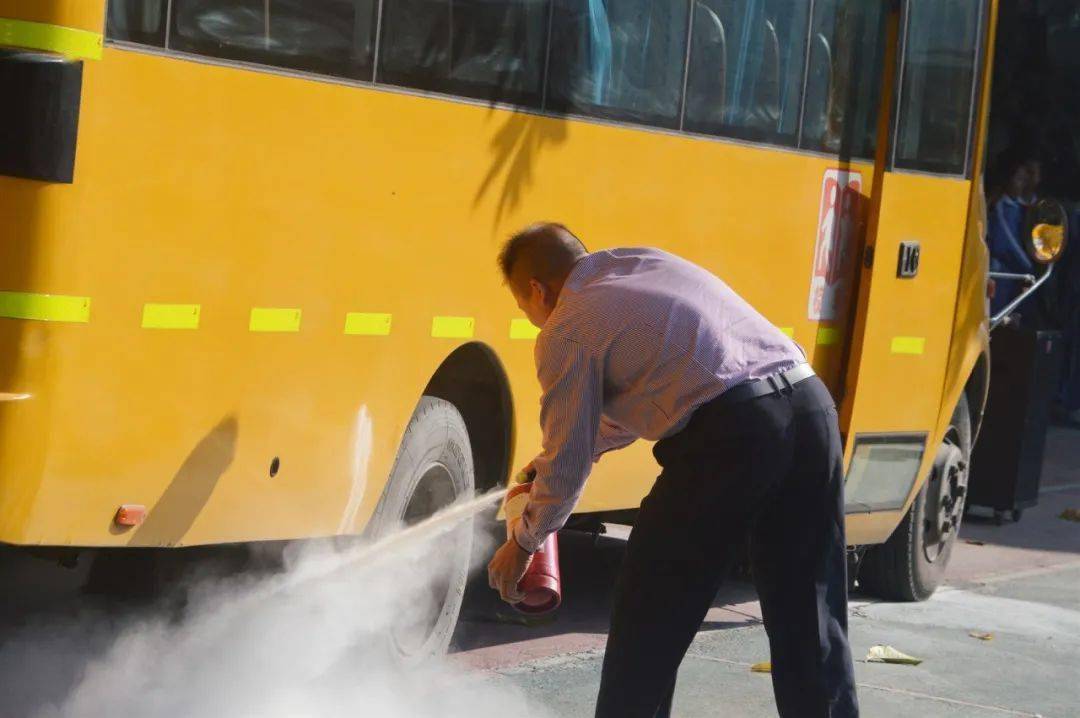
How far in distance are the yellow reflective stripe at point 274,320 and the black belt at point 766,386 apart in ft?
5.40

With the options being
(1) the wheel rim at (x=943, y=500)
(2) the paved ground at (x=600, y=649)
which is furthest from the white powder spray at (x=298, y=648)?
(1) the wheel rim at (x=943, y=500)

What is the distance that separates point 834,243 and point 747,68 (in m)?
1.04

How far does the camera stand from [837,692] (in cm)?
484

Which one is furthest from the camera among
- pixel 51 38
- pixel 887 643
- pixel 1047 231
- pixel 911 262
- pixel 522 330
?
pixel 1047 231

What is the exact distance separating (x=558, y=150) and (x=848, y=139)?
2035mm

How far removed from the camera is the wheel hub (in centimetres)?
940

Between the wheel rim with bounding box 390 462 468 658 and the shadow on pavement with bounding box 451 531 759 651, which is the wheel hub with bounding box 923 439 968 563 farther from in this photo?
the wheel rim with bounding box 390 462 468 658

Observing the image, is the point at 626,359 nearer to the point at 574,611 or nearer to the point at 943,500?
the point at 574,611

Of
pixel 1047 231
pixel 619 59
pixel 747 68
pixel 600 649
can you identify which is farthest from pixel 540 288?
pixel 1047 231

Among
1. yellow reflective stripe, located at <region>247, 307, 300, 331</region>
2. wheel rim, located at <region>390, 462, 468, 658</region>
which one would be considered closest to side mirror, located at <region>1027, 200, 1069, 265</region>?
wheel rim, located at <region>390, 462, 468, 658</region>

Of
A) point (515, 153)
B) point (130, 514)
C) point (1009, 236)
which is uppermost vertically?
point (515, 153)

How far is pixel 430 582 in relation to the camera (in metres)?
6.67

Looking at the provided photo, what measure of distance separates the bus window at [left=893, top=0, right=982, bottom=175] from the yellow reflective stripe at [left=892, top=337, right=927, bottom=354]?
0.78 metres

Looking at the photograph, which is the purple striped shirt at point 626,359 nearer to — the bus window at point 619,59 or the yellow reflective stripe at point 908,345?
the bus window at point 619,59
